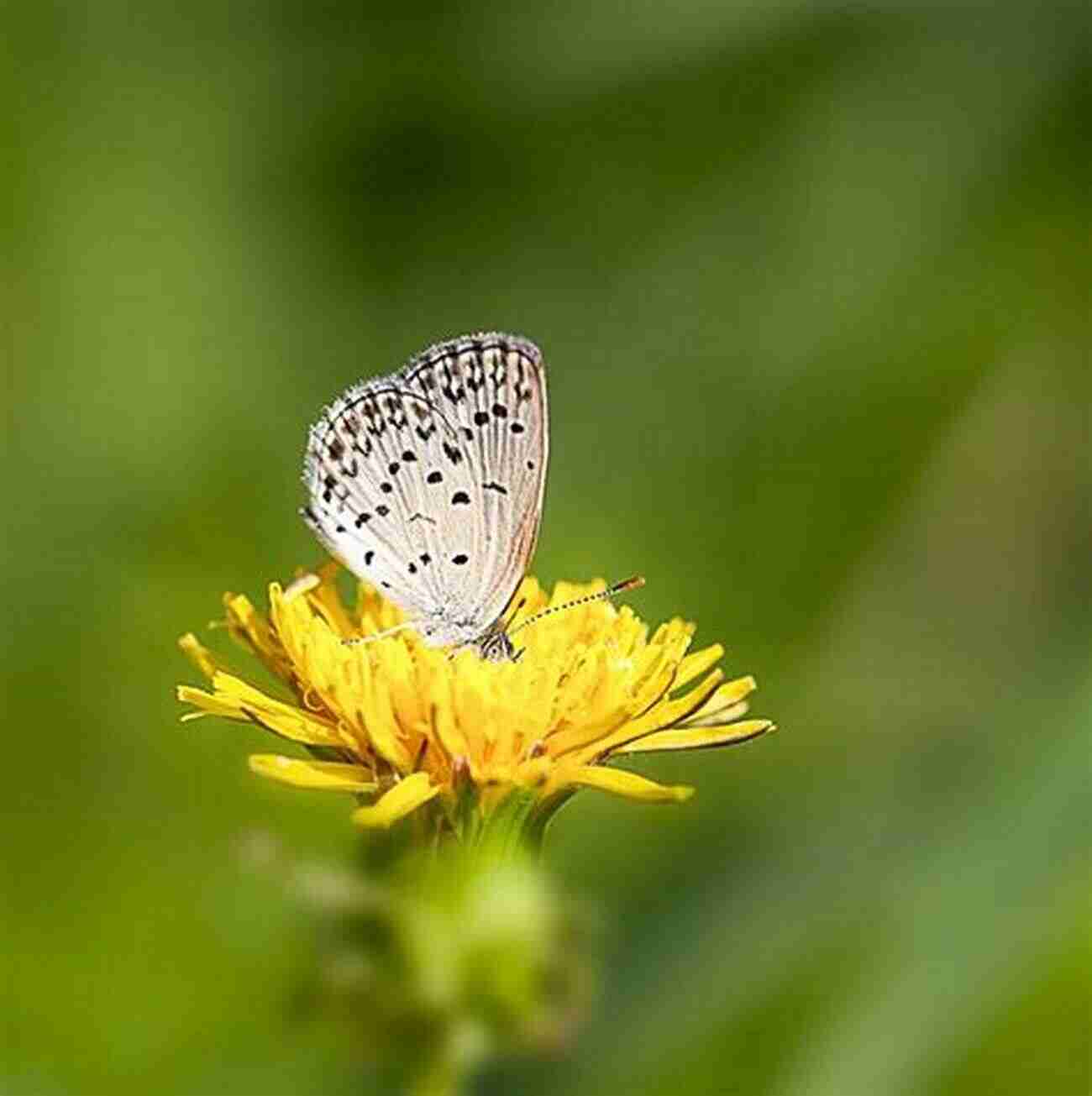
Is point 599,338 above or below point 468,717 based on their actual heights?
above

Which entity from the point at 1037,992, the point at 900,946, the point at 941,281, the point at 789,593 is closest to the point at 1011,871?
the point at 900,946

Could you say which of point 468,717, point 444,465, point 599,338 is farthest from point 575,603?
point 599,338

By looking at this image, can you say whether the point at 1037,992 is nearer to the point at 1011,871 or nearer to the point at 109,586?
the point at 1011,871

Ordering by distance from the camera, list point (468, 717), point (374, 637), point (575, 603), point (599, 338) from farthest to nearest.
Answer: point (599, 338), point (575, 603), point (374, 637), point (468, 717)

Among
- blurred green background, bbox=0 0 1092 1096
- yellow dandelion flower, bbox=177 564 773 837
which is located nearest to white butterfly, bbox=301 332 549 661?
yellow dandelion flower, bbox=177 564 773 837

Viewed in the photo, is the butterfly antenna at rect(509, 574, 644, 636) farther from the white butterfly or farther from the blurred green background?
the blurred green background

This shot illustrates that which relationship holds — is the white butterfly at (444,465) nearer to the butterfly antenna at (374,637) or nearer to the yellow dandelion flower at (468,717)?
the butterfly antenna at (374,637)

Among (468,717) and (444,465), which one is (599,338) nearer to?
(444,465)
